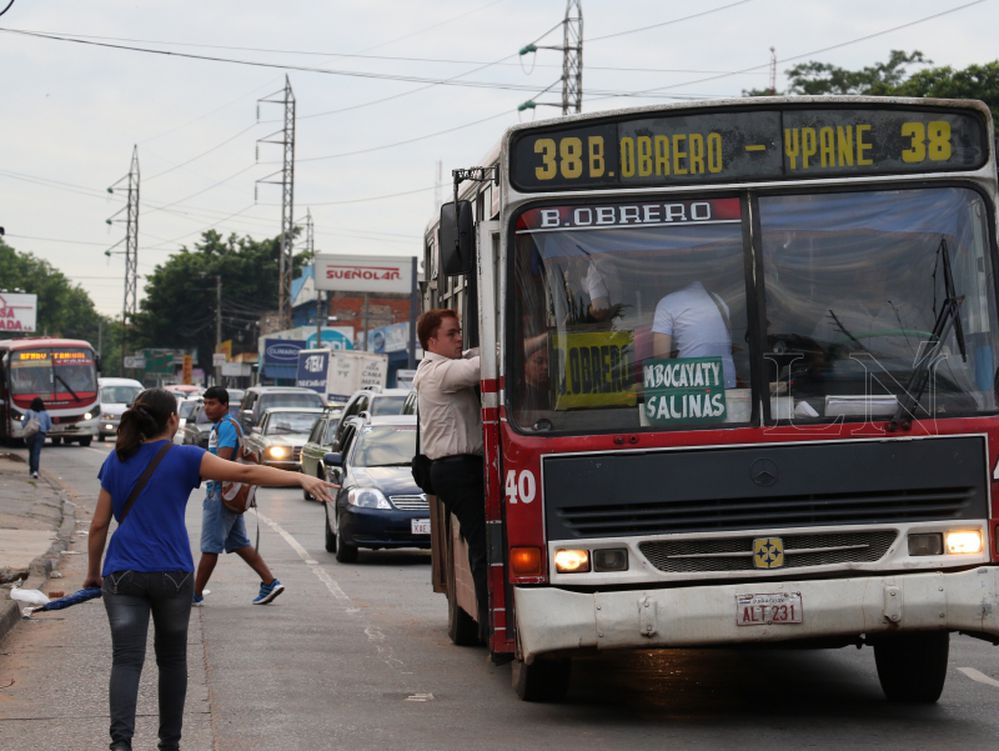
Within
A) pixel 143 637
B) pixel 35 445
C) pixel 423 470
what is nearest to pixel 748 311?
pixel 423 470

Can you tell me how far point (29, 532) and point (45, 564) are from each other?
14.8 ft

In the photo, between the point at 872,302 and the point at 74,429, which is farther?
the point at 74,429

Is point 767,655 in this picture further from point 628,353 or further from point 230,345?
point 230,345

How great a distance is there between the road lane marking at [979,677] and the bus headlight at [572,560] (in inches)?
123

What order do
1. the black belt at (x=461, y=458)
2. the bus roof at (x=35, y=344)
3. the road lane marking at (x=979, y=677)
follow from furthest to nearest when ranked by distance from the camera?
the bus roof at (x=35, y=344)
the road lane marking at (x=979, y=677)
the black belt at (x=461, y=458)

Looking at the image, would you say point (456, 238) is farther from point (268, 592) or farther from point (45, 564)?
point (45, 564)

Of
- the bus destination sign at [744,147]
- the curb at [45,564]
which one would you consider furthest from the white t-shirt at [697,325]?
the curb at [45,564]

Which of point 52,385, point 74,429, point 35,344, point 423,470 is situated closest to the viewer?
point 423,470

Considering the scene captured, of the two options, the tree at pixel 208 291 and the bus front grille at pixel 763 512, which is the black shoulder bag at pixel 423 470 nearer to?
the bus front grille at pixel 763 512

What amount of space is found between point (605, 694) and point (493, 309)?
2.49 m

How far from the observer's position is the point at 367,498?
1755 cm

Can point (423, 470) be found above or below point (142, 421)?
below

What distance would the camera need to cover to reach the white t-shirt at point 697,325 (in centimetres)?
799

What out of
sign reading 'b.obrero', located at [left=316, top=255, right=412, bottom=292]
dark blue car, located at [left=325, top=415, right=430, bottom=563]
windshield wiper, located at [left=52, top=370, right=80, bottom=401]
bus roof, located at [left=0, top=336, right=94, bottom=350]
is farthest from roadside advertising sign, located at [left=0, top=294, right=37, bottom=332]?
dark blue car, located at [left=325, top=415, right=430, bottom=563]
